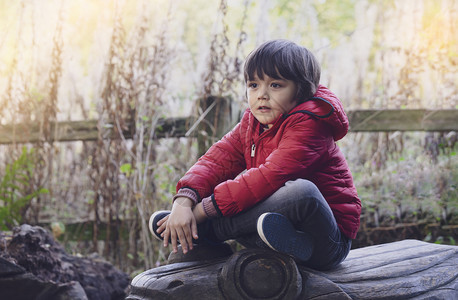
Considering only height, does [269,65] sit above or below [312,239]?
above

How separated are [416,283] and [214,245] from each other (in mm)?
924

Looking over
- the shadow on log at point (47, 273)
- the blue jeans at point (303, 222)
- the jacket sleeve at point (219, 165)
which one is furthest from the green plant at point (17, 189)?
the blue jeans at point (303, 222)

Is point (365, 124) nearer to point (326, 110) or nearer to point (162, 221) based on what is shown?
point (326, 110)

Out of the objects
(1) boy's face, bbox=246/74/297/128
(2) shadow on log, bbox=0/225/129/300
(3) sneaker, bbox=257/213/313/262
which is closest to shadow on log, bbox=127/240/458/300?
(3) sneaker, bbox=257/213/313/262

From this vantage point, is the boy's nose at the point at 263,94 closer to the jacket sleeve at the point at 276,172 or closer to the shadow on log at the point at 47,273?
the jacket sleeve at the point at 276,172

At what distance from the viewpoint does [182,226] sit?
207 centimetres

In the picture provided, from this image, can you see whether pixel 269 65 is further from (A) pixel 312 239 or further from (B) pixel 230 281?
(B) pixel 230 281

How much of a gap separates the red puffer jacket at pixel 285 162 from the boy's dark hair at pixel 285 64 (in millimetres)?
85

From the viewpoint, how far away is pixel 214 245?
7.44 feet

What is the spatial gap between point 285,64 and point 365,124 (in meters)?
2.19

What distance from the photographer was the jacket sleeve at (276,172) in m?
2.04

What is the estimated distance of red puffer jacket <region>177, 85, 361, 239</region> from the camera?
6.72 ft

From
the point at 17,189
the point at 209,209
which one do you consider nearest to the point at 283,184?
the point at 209,209

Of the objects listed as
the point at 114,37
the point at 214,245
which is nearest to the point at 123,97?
the point at 114,37
